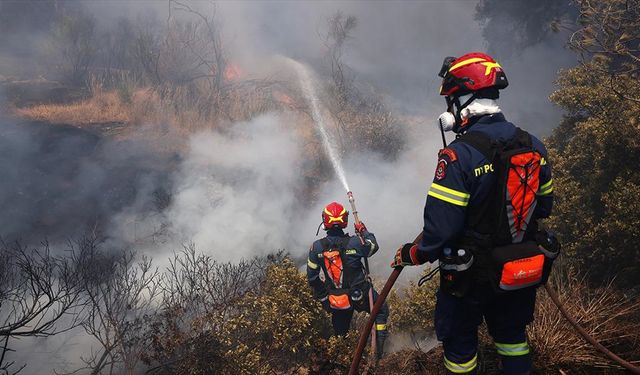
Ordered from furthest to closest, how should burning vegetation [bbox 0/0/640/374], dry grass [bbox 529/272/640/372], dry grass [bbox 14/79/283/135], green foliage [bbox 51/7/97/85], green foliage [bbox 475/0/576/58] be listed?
green foliage [bbox 51/7/97/85]
green foliage [bbox 475/0/576/58]
dry grass [bbox 14/79/283/135]
burning vegetation [bbox 0/0/640/374]
dry grass [bbox 529/272/640/372]

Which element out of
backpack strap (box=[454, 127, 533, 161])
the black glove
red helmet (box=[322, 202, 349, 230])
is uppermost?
red helmet (box=[322, 202, 349, 230])

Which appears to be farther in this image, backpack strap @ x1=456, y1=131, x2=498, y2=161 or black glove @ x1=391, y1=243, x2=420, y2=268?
black glove @ x1=391, y1=243, x2=420, y2=268

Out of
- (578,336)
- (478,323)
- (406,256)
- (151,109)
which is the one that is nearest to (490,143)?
(406,256)

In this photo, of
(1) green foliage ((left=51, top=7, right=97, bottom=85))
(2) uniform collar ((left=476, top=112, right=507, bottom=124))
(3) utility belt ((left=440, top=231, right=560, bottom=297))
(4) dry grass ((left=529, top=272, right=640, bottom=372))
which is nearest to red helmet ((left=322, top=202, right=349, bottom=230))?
(4) dry grass ((left=529, top=272, right=640, bottom=372))

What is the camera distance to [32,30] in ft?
71.1

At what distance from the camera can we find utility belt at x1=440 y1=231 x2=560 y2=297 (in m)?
2.17

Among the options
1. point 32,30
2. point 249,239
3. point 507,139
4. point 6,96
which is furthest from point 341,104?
point 32,30

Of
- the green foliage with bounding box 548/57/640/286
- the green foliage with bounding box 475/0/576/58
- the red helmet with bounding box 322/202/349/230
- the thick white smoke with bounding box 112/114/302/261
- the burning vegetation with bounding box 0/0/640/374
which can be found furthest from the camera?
the green foliage with bounding box 475/0/576/58

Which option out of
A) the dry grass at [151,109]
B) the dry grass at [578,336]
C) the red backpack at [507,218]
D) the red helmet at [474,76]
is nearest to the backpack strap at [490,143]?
the red backpack at [507,218]

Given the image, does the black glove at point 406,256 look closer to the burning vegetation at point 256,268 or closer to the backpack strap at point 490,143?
the backpack strap at point 490,143

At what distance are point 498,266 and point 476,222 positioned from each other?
0.25 meters

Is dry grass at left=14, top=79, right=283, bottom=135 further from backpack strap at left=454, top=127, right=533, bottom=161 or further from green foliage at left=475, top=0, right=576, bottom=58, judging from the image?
backpack strap at left=454, top=127, right=533, bottom=161

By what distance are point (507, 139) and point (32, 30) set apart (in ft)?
86.0

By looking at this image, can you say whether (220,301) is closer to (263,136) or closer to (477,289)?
(477,289)
